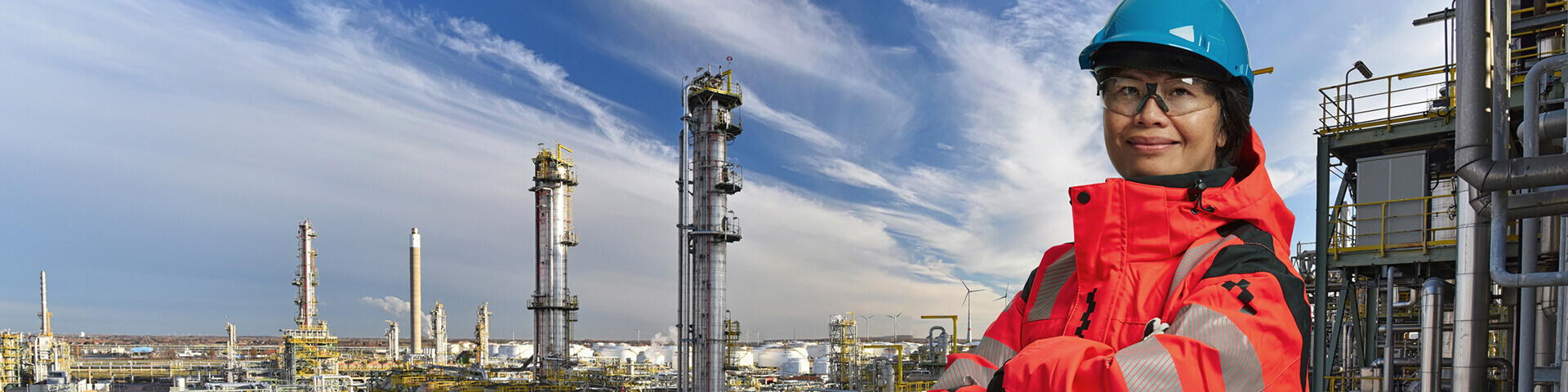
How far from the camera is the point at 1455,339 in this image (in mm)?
5137

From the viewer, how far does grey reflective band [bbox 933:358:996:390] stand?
1747 millimetres

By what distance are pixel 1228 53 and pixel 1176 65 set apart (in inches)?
4.7

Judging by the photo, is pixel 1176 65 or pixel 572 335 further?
pixel 572 335

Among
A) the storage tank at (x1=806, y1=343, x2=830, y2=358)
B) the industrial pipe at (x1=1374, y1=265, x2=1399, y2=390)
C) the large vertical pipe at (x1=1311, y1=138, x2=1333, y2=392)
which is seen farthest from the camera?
the storage tank at (x1=806, y1=343, x2=830, y2=358)

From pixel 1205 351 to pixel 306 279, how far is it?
2160 inches

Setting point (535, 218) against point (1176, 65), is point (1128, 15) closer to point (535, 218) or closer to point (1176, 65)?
point (1176, 65)

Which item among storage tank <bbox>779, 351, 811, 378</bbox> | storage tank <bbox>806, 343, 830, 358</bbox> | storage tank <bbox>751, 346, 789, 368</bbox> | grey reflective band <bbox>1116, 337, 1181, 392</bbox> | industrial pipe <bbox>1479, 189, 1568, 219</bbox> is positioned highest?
industrial pipe <bbox>1479, 189, 1568, 219</bbox>

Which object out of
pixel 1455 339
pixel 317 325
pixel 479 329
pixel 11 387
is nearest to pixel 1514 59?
pixel 1455 339

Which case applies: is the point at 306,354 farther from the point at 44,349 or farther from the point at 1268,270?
the point at 1268,270

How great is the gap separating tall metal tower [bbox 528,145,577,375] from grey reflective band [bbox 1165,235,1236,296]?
44.3m

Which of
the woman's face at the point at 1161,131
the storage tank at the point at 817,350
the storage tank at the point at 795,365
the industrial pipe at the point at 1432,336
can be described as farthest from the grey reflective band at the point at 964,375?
the storage tank at the point at 817,350

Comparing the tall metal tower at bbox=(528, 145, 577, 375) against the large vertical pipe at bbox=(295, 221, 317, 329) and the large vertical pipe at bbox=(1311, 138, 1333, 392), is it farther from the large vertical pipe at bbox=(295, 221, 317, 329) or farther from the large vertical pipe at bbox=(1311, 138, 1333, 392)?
the large vertical pipe at bbox=(1311, 138, 1333, 392)

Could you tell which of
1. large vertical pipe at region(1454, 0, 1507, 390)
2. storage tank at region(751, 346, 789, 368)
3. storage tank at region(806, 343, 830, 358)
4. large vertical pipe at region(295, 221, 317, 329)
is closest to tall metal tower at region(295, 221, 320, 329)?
large vertical pipe at region(295, 221, 317, 329)

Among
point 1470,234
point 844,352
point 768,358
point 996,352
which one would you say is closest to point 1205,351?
point 996,352
